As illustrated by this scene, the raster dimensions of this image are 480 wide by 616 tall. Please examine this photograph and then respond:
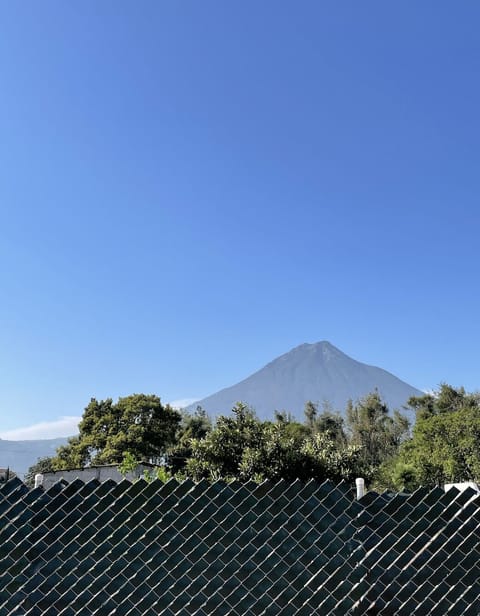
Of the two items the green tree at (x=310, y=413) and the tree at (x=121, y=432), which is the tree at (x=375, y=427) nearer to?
the green tree at (x=310, y=413)

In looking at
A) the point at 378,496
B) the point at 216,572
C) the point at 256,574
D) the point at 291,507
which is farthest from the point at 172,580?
the point at 378,496

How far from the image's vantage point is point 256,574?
3.12 meters

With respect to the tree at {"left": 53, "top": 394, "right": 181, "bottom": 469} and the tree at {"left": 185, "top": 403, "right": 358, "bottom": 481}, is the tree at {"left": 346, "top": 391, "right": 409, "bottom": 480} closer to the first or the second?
the tree at {"left": 53, "top": 394, "right": 181, "bottom": 469}

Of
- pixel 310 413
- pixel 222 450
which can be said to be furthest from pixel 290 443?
pixel 310 413

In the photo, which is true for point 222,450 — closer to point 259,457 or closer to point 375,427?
point 259,457

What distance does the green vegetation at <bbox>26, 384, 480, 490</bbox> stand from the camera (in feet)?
65.6

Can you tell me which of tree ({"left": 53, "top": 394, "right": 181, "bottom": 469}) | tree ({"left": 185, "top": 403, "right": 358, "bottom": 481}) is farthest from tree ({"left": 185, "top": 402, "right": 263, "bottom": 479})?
tree ({"left": 53, "top": 394, "right": 181, "bottom": 469})

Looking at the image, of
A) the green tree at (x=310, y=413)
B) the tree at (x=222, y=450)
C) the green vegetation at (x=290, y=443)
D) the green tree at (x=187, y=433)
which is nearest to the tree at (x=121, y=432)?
the green vegetation at (x=290, y=443)

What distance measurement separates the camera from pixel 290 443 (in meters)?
20.4

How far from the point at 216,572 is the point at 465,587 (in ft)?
4.93

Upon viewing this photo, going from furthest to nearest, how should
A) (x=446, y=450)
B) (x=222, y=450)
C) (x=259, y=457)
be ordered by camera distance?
(x=446, y=450), (x=222, y=450), (x=259, y=457)

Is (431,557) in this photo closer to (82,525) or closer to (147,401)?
(82,525)

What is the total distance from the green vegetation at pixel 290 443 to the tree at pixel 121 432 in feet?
0.25

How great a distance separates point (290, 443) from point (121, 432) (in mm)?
22989
